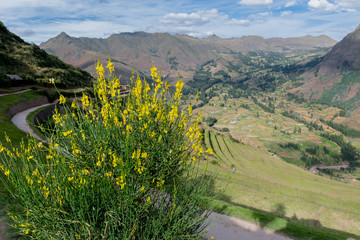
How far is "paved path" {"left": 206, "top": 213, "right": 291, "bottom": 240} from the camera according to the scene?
15961mm

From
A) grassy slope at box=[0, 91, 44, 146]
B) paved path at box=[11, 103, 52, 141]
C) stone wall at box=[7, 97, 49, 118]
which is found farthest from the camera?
stone wall at box=[7, 97, 49, 118]

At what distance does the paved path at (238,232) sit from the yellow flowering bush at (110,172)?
853cm

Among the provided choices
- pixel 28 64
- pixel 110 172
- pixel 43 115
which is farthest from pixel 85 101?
pixel 28 64

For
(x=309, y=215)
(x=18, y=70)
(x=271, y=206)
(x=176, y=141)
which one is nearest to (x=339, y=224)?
(x=309, y=215)

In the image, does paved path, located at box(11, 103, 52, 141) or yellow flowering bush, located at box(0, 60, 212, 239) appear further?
paved path, located at box(11, 103, 52, 141)

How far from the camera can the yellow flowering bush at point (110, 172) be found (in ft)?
Answer: 22.7

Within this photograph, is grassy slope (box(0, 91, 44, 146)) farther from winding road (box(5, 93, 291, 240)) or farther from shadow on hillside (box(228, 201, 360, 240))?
shadow on hillside (box(228, 201, 360, 240))

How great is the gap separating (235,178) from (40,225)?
28.0 meters

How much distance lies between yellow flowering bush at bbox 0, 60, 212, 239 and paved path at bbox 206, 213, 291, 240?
8.53 meters

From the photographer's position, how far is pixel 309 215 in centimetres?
2142

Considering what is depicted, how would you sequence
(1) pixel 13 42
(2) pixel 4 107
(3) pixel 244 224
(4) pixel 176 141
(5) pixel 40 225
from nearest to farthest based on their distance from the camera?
(5) pixel 40 225
(4) pixel 176 141
(3) pixel 244 224
(2) pixel 4 107
(1) pixel 13 42

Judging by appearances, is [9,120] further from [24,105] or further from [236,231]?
[236,231]

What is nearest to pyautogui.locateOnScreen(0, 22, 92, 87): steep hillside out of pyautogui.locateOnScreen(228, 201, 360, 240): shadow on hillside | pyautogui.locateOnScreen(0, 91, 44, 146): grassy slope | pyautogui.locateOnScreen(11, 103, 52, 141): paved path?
pyautogui.locateOnScreen(0, 91, 44, 146): grassy slope

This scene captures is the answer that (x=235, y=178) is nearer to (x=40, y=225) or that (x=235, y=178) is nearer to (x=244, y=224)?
(x=244, y=224)
